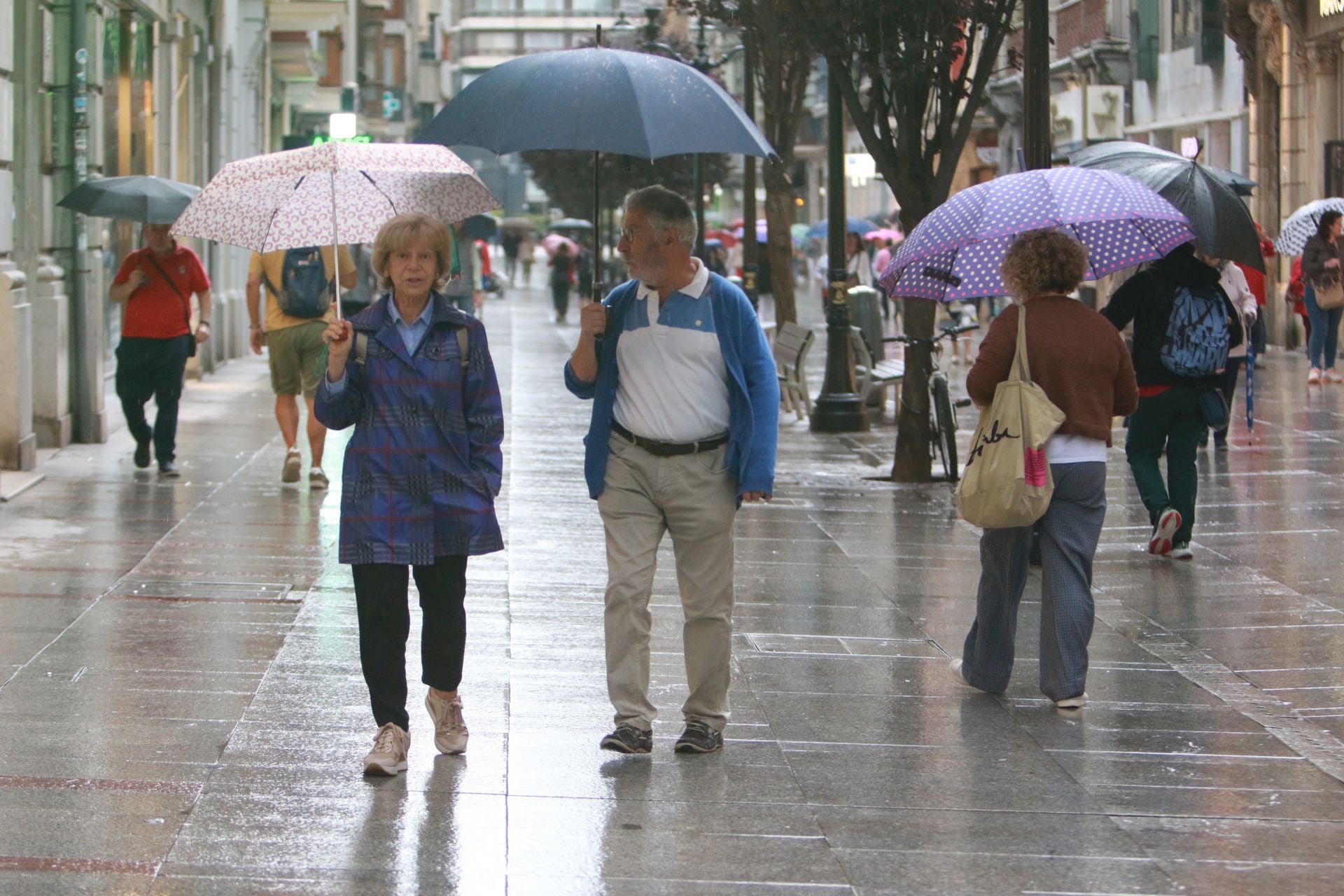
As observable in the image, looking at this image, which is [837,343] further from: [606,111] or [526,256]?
[526,256]

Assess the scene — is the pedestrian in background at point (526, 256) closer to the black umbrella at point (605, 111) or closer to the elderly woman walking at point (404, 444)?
the black umbrella at point (605, 111)

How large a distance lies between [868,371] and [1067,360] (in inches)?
429

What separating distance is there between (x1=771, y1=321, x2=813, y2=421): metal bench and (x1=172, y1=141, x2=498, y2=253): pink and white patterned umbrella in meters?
10.8

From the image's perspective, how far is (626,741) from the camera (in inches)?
236

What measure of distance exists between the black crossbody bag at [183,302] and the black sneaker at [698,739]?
286 inches

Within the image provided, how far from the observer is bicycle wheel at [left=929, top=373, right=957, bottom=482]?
12.9 m

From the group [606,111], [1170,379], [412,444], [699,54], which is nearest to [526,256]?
[699,54]

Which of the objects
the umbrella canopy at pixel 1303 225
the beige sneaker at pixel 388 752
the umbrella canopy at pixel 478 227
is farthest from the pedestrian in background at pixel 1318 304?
the beige sneaker at pixel 388 752

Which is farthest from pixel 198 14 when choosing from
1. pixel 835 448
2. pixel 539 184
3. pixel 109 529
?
pixel 539 184

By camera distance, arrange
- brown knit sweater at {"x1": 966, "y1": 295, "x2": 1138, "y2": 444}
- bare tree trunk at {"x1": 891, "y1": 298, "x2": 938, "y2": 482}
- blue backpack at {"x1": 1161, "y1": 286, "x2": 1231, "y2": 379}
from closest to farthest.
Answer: brown knit sweater at {"x1": 966, "y1": 295, "x2": 1138, "y2": 444} → blue backpack at {"x1": 1161, "y1": 286, "x2": 1231, "y2": 379} → bare tree trunk at {"x1": 891, "y1": 298, "x2": 938, "y2": 482}

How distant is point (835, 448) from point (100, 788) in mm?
10307

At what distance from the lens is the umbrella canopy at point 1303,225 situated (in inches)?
714

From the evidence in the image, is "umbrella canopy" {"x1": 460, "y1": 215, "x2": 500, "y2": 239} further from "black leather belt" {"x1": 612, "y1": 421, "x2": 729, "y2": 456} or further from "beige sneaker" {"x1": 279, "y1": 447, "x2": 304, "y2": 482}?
"black leather belt" {"x1": 612, "y1": 421, "x2": 729, "y2": 456}

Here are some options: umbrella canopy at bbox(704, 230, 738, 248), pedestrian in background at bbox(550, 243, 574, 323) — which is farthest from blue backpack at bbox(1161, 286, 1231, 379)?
umbrella canopy at bbox(704, 230, 738, 248)
